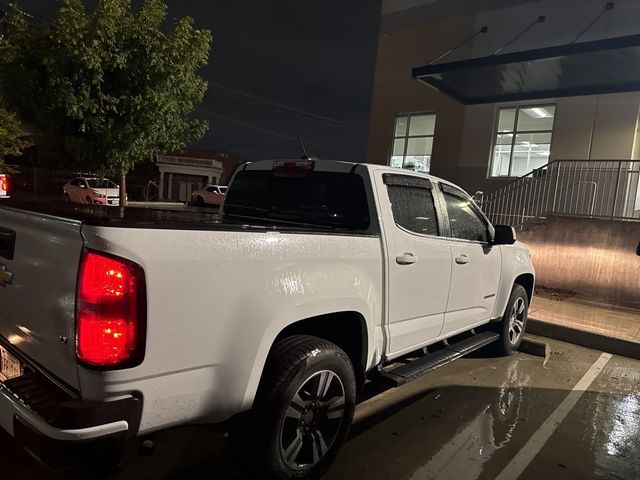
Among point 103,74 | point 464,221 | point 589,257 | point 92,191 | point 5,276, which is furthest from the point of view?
point 92,191

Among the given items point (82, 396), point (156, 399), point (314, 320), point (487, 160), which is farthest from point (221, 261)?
point (487, 160)

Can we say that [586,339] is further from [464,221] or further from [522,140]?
[522,140]

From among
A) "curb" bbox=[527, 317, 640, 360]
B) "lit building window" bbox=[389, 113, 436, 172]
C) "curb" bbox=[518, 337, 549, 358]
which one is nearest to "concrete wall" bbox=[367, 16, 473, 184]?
"lit building window" bbox=[389, 113, 436, 172]

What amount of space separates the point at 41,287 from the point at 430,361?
2887mm

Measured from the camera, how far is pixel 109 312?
6.43 ft

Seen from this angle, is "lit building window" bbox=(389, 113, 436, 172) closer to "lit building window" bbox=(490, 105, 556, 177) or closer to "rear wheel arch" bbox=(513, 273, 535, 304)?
"lit building window" bbox=(490, 105, 556, 177)

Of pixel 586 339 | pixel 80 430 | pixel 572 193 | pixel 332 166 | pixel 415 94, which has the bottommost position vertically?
pixel 586 339

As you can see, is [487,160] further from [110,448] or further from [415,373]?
[110,448]

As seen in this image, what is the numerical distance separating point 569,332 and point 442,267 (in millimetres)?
4008

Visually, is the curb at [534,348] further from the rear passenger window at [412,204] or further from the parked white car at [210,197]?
the parked white car at [210,197]

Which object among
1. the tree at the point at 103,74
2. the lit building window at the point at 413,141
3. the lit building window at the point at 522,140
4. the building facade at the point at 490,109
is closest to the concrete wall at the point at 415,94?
the building facade at the point at 490,109

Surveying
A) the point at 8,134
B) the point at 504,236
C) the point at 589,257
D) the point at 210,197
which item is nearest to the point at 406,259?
the point at 504,236

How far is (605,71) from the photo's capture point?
10.6 metres

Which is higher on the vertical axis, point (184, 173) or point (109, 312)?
point (184, 173)
